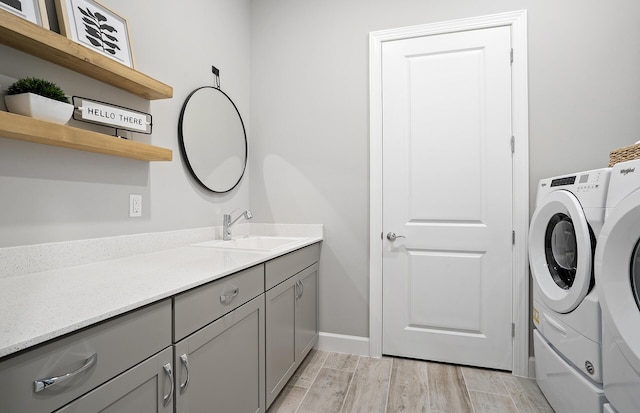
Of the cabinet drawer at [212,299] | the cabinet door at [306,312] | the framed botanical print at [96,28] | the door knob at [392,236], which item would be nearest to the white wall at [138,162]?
the framed botanical print at [96,28]

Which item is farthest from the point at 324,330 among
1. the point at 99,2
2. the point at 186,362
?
the point at 99,2

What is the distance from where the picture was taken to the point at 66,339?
2.32ft

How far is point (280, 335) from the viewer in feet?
5.73

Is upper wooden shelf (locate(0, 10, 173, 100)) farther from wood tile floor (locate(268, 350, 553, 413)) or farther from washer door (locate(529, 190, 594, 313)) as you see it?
washer door (locate(529, 190, 594, 313))

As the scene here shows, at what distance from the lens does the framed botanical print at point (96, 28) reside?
1.22 m

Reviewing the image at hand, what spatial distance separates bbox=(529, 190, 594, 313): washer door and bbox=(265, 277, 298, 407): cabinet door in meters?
1.41

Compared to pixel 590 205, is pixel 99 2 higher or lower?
higher

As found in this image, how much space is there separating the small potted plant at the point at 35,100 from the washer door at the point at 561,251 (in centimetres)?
214

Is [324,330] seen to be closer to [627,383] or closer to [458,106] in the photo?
[627,383]

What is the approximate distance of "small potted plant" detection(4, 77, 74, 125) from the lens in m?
1.03

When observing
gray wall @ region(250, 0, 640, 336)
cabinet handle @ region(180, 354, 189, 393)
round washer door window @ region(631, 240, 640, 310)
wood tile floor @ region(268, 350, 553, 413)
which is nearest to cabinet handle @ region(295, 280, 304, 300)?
gray wall @ region(250, 0, 640, 336)

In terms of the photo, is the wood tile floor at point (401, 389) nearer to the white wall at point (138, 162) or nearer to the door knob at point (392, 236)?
the door knob at point (392, 236)

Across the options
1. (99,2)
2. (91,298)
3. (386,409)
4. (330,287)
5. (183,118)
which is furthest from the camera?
(330,287)

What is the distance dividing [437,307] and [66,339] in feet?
6.92
